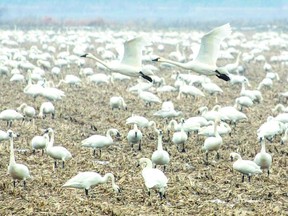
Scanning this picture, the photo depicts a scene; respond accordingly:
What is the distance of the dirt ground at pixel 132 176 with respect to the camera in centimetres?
930

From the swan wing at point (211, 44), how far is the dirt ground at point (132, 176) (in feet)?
5.20

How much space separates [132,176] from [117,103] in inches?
222

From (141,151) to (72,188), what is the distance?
2753 mm

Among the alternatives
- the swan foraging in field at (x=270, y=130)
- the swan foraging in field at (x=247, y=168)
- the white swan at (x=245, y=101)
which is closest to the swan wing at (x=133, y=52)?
the swan foraging in field at (x=270, y=130)

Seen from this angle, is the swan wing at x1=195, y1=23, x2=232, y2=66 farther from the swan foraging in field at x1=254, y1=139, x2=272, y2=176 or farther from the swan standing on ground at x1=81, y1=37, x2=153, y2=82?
the swan foraging in field at x1=254, y1=139, x2=272, y2=176

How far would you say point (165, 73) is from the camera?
25.0m

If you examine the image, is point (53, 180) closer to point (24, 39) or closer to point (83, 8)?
point (24, 39)

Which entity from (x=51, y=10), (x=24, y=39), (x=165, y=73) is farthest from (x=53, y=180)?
(x=51, y=10)

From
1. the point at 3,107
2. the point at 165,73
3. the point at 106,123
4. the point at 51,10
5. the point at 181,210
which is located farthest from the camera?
the point at 51,10

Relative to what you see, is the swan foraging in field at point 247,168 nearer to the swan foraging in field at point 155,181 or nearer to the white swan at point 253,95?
the swan foraging in field at point 155,181

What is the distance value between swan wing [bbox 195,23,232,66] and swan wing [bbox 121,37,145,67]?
39.6 inches

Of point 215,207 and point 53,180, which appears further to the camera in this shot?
point 53,180

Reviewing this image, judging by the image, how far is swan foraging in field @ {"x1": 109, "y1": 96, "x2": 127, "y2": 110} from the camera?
16359mm

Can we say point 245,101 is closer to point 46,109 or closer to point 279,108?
point 279,108
